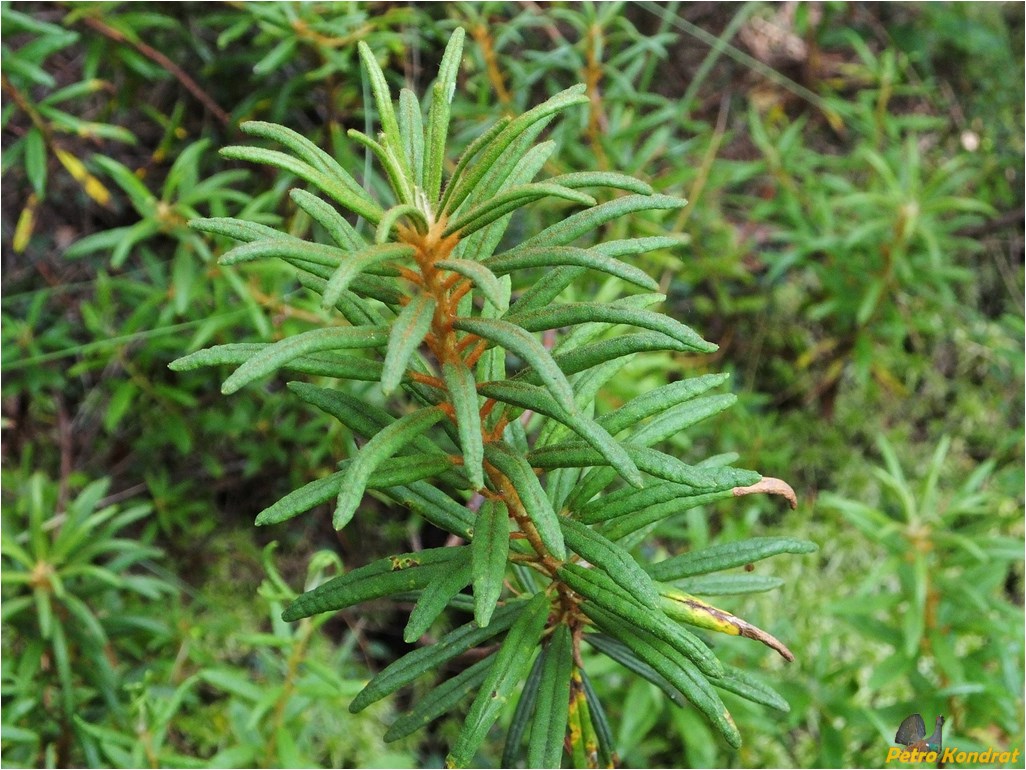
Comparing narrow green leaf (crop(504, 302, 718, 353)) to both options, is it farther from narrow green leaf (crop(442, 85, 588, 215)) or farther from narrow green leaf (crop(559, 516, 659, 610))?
narrow green leaf (crop(559, 516, 659, 610))

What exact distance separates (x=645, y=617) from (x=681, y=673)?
0.11 meters

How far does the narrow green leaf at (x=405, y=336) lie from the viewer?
924mm

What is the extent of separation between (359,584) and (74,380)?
189 cm

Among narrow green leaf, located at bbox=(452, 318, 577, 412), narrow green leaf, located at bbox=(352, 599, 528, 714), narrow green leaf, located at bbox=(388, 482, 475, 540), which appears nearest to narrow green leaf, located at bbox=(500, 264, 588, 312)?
narrow green leaf, located at bbox=(452, 318, 577, 412)

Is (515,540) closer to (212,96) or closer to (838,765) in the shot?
(838,765)

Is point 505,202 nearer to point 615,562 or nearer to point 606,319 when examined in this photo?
point 606,319

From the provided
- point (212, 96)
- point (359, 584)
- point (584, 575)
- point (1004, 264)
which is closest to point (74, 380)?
point (212, 96)

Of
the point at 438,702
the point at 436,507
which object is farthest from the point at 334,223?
the point at 438,702

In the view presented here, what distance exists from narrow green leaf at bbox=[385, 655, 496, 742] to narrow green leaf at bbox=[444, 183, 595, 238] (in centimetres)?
65

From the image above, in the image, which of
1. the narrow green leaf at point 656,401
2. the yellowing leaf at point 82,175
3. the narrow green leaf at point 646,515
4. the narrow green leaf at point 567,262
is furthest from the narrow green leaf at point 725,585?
the yellowing leaf at point 82,175

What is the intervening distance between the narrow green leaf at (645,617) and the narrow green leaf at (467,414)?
0.26 m

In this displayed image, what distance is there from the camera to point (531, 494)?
108 cm

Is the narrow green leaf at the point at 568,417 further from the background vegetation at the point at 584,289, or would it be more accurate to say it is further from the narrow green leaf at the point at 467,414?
the background vegetation at the point at 584,289

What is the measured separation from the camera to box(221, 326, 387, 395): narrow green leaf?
921 mm
